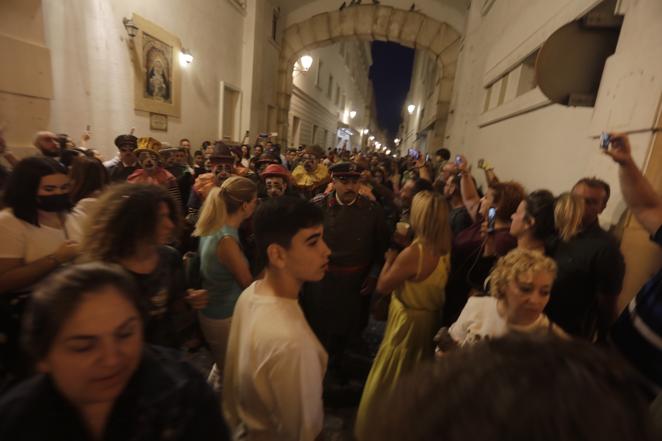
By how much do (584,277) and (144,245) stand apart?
2447 millimetres

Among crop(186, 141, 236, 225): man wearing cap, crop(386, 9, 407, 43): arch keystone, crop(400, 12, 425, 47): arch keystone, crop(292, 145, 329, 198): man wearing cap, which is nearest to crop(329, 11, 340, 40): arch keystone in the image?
crop(386, 9, 407, 43): arch keystone

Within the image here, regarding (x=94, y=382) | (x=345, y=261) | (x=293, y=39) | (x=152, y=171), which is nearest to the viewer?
(x=94, y=382)

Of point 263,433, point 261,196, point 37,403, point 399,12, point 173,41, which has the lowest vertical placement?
point 263,433

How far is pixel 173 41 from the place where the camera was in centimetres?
746

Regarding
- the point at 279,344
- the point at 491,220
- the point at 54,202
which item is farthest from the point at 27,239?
the point at 491,220

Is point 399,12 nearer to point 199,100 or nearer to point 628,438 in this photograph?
point 199,100

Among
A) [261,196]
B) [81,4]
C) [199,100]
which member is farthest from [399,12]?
[261,196]

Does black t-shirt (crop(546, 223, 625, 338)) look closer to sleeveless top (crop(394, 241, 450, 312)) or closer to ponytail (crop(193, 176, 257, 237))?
sleeveless top (crop(394, 241, 450, 312))

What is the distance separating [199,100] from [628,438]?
10086 millimetres

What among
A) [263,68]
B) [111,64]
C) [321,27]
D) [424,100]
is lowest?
[111,64]

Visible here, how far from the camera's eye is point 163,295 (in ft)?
5.47

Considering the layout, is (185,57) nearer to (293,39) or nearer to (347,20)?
(293,39)

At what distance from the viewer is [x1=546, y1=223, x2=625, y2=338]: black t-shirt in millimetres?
1968

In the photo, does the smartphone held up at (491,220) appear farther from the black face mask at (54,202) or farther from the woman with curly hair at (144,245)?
the black face mask at (54,202)
